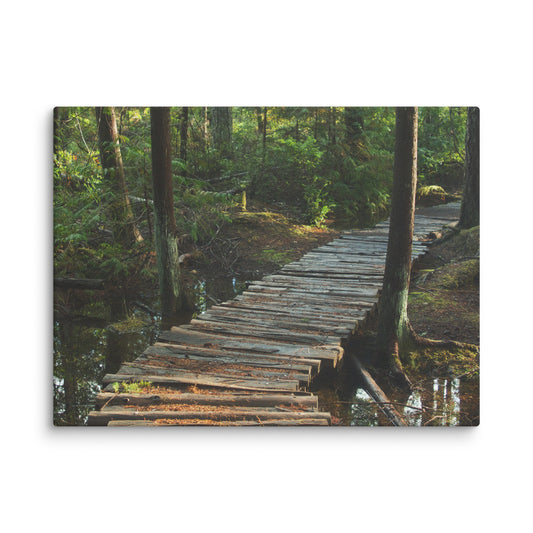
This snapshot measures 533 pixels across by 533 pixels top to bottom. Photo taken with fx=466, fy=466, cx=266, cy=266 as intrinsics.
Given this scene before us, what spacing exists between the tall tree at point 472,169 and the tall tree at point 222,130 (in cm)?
194

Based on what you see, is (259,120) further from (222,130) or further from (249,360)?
(249,360)

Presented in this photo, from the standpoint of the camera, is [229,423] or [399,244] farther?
[399,244]

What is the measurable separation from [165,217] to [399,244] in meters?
1.98

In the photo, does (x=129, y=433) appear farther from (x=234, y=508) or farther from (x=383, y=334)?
(x=383, y=334)

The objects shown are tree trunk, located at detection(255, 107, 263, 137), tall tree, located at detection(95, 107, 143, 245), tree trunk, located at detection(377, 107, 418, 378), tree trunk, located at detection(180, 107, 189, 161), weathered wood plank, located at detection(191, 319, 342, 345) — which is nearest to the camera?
tree trunk, located at detection(377, 107, 418, 378)

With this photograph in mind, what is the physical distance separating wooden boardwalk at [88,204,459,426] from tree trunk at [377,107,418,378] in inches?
12.5

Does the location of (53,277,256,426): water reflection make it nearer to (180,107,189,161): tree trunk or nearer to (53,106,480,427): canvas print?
(53,106,480,427): canvas print

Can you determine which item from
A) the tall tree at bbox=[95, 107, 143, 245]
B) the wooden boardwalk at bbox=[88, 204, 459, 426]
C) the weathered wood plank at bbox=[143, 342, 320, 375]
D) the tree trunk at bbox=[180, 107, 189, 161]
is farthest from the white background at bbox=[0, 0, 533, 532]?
the tree trunk at bbox=[180, 107, 189, 161]

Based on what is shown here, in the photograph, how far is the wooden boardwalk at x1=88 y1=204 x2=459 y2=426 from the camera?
2.98m
